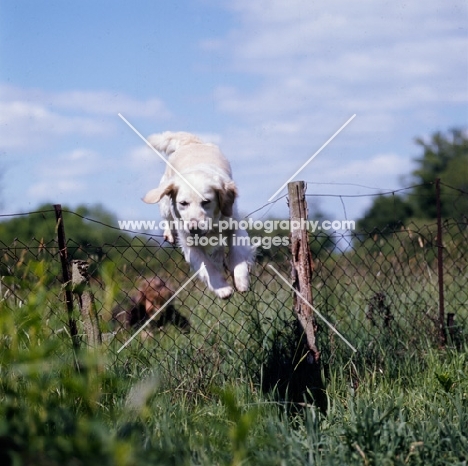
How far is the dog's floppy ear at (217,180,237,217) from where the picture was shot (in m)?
5.46

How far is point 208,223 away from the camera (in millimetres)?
5242

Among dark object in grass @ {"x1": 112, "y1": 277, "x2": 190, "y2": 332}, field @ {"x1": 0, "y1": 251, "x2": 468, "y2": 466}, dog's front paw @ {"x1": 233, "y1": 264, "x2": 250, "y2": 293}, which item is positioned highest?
dog's front paw @ {"x1": 233, "y1": 264, "x2": 250, "y2": 293}

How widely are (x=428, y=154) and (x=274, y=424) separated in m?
54.9

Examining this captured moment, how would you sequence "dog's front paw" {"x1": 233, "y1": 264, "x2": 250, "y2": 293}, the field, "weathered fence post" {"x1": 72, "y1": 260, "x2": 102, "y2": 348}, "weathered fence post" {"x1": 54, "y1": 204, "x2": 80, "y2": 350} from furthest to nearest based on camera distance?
"dog's front paw" {"x1": 233, "y1": 264, "x2": 250, "y2": 293}
"weathered fence post" {"x1": 54, "y1": 204, "x2": 80, "y2": 350}
"weathered fence post" {"x1": 72, "y1": 260, "x2": 102, "y2": 348}
the field

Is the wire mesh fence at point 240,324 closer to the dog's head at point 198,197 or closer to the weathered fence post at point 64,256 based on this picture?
the weathered fence post at point 64,256

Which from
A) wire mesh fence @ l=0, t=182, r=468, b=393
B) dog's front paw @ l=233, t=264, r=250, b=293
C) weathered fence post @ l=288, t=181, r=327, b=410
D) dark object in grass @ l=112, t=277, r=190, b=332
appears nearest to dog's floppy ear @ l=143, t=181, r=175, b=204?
wire mesh fence @ l=0, t=182, r=468, b=393

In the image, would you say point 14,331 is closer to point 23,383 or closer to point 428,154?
point 23,383

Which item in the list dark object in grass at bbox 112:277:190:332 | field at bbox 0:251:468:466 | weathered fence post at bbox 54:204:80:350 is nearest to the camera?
field at bbox 0:251:468:466

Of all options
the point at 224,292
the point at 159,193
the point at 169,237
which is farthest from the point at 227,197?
the point at 224,292

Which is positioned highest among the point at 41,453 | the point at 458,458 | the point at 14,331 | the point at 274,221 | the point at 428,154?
the point at 428,154

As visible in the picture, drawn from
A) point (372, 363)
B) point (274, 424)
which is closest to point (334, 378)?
point (372, 363)

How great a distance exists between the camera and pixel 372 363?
525 cm

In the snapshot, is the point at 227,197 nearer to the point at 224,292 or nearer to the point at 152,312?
the point at 224,292

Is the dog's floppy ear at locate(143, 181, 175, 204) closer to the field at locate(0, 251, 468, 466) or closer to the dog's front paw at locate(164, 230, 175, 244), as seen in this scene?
the dog's front paw at locate(164, 230, 175, 244)
